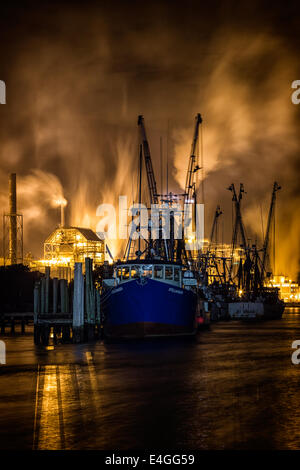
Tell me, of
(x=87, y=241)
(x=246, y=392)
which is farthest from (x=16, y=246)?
(x=246, y=392)

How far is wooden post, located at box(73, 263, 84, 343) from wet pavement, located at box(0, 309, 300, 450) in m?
7.48

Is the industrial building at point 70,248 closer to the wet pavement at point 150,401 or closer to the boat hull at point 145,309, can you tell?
the boat hull at point 145,309

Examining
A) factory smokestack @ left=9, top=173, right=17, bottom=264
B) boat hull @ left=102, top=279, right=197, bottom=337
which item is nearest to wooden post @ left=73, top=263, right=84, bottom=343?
boat hull @ left=102, top=279, right=197, bottom=337

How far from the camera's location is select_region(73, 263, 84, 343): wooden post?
5241 centimetres

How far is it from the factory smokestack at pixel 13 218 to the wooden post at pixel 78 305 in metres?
116

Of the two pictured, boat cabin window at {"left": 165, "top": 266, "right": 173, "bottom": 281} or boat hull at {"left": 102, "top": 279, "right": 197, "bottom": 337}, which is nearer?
boat hull at {"left": 102, "top": 279, "right": 197, "bottom": 337}

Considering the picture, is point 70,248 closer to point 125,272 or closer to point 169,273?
point 125,272

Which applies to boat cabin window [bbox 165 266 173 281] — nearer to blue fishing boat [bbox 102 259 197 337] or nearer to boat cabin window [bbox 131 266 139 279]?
blue fishing boat [bbox 102 259 197 337]

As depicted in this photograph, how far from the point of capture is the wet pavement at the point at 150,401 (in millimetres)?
18516

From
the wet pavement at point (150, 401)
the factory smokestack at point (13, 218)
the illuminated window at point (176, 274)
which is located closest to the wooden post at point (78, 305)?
the wet pavement at point (150, 401)

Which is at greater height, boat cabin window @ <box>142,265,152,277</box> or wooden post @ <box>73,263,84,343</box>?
boat cabin window @ <box>142,265,152,277</box>

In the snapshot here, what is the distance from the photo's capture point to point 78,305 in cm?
5303

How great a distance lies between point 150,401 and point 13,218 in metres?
150
